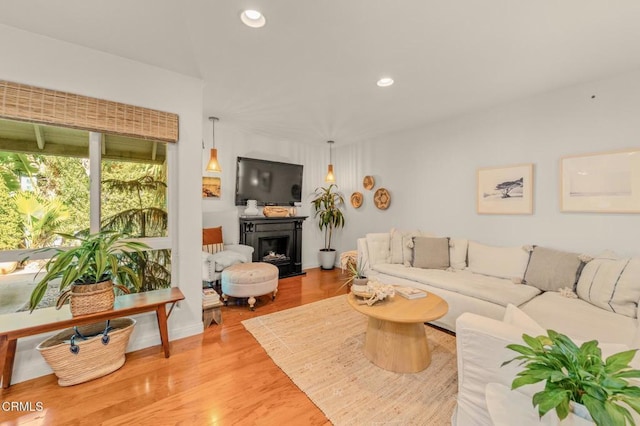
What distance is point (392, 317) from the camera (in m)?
1.84

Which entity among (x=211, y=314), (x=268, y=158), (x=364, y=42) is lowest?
(x=211, y=314)

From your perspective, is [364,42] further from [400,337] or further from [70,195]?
[70,195]

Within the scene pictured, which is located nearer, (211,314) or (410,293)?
(410,293)

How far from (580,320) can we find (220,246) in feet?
13.3

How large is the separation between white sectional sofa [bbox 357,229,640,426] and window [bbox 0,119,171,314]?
2559 mm

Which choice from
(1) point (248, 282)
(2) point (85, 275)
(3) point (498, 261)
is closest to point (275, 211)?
(1) point (248, 282)

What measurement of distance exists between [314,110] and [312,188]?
7.01 ft

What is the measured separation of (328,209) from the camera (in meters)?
5.12

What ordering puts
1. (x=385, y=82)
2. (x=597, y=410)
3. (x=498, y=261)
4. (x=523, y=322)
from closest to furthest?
(x=597, y=410)
(x=523, y=322)
(x=385, y=82)
(x=498, y=261)

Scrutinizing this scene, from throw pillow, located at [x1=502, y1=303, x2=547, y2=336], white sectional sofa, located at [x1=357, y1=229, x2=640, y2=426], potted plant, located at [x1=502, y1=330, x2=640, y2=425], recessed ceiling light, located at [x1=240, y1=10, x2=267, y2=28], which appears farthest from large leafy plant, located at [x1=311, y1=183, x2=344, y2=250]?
potted plant, located at [x1=502, y1=330, x2=640, y2=425]

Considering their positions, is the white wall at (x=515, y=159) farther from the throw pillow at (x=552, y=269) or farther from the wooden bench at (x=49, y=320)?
the wooden bench at (x=49, y=320)

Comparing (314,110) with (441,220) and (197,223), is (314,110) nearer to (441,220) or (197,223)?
(197,223)

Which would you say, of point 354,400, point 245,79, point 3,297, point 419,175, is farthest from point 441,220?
point 3,297

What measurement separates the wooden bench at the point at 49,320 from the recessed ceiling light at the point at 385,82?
285 centimetres
